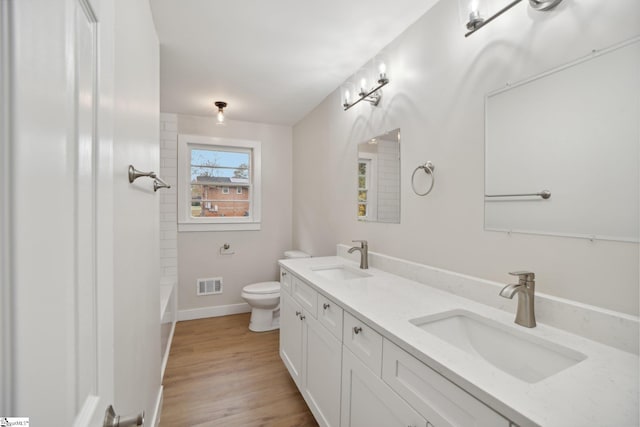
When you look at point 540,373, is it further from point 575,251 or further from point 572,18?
point 572,18

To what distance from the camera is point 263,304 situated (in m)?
2.99

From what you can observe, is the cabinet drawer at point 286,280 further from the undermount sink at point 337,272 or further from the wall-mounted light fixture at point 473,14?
the wall-mounted light fixture at point 473,14

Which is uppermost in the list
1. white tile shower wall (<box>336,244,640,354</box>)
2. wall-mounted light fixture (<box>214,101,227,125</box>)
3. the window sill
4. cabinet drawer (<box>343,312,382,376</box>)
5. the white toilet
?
wall-mounted light fixture (<box>214,101,227,125</box>)

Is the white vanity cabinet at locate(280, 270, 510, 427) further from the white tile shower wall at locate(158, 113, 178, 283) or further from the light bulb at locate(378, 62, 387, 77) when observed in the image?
the white tile shower wall at locate(158, 113, 178, 283)

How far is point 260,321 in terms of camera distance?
3076 millimetres

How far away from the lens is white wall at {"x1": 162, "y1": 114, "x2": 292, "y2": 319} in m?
3.41

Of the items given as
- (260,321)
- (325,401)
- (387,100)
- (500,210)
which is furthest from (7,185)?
(260,321)

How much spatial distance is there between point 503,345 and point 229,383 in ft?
6.30

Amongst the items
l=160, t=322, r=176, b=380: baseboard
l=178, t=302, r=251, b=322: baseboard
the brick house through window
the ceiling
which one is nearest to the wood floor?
l=160, t=322, r=176, b=380: baseboard

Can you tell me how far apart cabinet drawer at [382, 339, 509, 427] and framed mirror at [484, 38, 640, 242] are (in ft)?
2.33

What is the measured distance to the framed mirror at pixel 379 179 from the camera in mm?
1918

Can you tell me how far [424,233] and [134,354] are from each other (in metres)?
1.51

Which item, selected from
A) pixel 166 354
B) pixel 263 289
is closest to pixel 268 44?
pixel 263 289

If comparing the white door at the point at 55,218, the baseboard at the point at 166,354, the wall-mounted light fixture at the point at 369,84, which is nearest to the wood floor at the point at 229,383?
the baseboard at the point at 166,354
